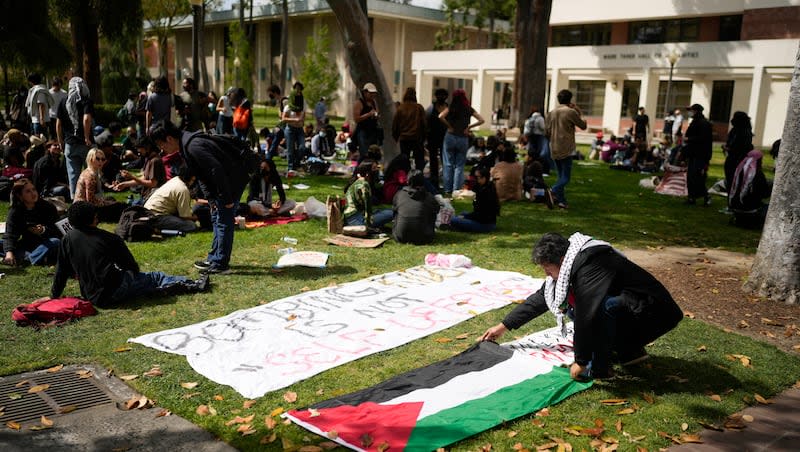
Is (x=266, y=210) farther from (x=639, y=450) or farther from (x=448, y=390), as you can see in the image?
(x=639, y=450)

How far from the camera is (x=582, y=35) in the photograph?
3981 centimetres

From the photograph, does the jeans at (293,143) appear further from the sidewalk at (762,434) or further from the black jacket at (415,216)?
the sidewalk at (762,434)

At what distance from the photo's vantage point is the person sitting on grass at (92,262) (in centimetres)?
599

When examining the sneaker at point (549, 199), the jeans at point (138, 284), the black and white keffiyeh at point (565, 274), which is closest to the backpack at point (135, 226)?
the jeans at point (138, 284)

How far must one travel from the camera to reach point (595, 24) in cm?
3900

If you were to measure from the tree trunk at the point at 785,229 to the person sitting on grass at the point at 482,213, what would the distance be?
3.80 metres

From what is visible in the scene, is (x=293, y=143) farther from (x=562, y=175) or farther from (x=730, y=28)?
(x=730, y=28)

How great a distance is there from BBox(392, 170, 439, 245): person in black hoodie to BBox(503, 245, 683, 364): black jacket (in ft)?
13.4

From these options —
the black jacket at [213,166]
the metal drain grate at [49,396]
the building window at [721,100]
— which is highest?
the building window at [721,100]

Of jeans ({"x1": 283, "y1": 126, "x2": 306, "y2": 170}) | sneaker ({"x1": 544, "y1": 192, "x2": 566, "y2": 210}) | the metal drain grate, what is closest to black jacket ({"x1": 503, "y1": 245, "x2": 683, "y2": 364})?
the metal drain grate

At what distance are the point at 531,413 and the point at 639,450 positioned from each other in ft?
2.24

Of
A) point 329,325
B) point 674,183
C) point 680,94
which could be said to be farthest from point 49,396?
point 680,94

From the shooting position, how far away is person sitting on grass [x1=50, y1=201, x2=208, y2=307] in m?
5.99

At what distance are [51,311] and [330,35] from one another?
4024 cm
